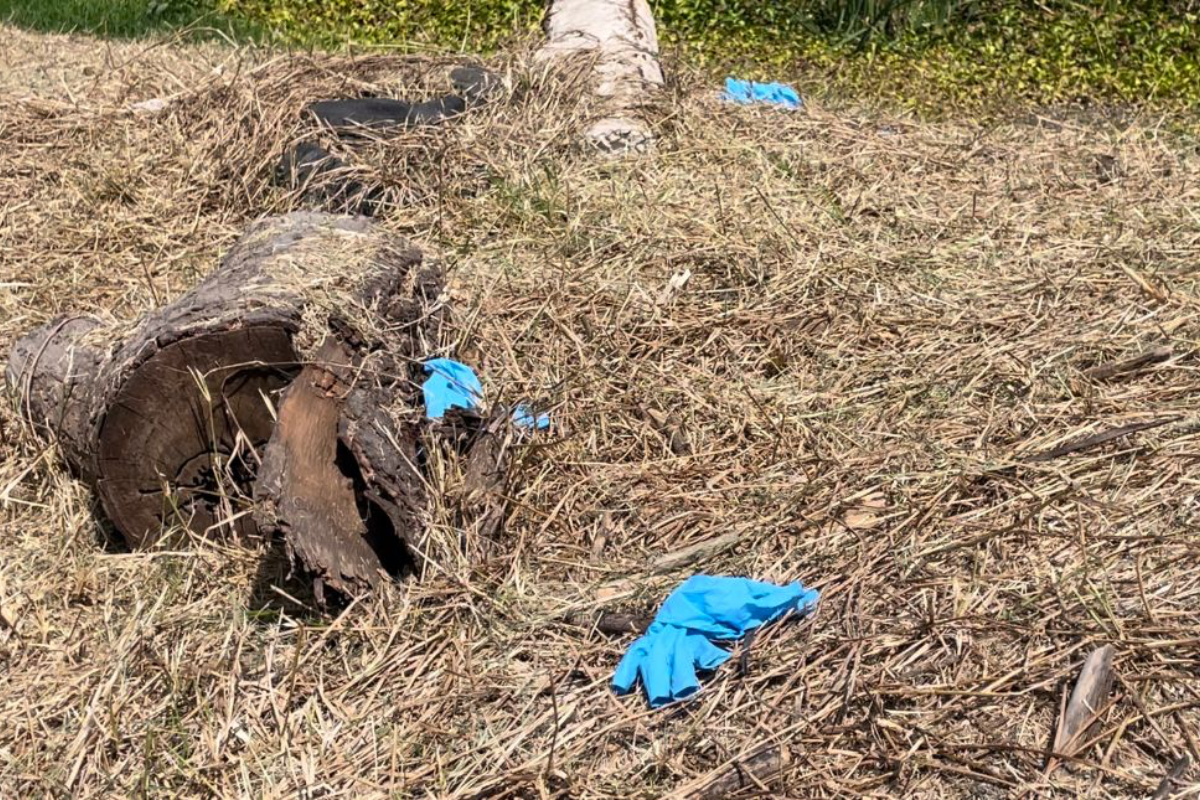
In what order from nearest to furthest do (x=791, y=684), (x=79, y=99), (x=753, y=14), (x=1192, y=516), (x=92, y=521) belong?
(x=791, y=684), (x=1192, y=516), (x=92, y=521), (x=79, y=99), (x=753, y=14)

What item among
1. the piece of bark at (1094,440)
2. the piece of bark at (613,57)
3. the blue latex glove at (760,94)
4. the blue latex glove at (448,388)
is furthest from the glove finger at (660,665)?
the blue latex glove at (760,94)

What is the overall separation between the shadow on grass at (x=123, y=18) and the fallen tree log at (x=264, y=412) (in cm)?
522

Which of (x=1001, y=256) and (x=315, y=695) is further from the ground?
(x=1001, y=256)

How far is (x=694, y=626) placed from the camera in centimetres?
277

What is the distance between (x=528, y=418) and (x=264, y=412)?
29.7 inches

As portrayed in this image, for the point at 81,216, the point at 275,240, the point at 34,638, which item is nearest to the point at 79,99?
the point at 81,216

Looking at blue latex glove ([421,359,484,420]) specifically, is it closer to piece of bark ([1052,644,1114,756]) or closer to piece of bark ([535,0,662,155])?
piece of bark ([1052,644,1114,756])

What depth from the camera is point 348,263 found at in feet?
11.7

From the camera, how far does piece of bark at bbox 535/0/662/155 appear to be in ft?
18.8

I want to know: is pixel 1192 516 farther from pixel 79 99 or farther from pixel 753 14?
pixel 753 14

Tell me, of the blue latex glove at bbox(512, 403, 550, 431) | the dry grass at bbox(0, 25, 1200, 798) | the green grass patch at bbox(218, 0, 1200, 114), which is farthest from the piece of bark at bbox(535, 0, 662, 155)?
the blue latex glove at bbox(512, 403, 550, 431)

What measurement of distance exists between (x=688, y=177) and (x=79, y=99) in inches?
128

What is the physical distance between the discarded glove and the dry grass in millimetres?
52

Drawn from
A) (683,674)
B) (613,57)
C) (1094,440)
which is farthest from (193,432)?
(613,57)
